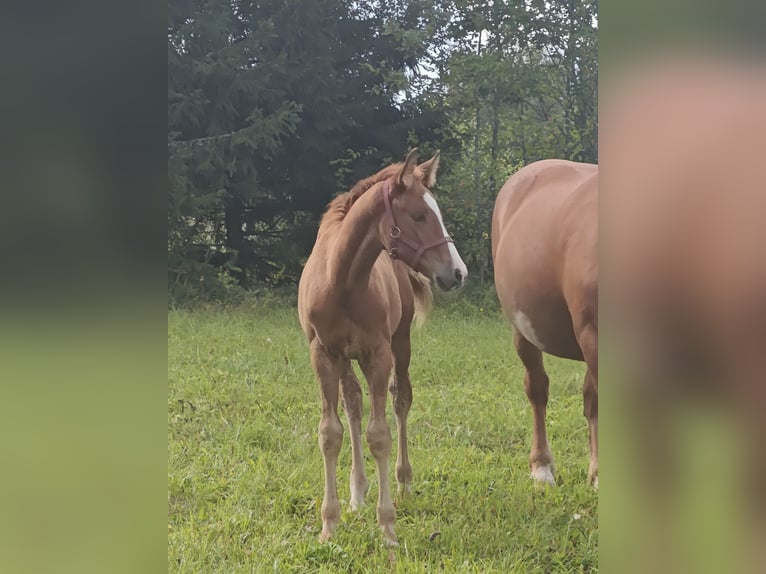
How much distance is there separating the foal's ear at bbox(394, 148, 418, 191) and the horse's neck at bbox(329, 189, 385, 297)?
0.10 m

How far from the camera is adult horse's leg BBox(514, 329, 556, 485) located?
2977mm

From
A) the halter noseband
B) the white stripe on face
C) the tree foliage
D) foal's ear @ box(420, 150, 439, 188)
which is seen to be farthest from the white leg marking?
the tree foliage

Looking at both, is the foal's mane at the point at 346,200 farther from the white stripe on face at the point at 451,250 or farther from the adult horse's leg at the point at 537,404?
the adult horse's leg at the point at 537,404

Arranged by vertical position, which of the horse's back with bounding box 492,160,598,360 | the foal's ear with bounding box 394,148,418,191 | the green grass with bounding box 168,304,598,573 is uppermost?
the foal's ear with bounding box 394,148,418,191

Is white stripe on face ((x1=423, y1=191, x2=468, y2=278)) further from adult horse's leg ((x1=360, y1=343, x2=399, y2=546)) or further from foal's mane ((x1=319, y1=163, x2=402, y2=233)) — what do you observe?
adult horse's leg ((x1=360, y1=343, x2=399, y2=546))

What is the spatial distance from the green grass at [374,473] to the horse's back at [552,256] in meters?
0.73

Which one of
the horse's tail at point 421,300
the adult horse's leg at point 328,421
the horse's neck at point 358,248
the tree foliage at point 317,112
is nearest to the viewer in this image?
the horse's neck at point 358,248

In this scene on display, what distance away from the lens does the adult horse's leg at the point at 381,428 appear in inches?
95.4

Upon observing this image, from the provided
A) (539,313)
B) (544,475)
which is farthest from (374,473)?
(539,313)

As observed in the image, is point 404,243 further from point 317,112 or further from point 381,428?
point 317,112
